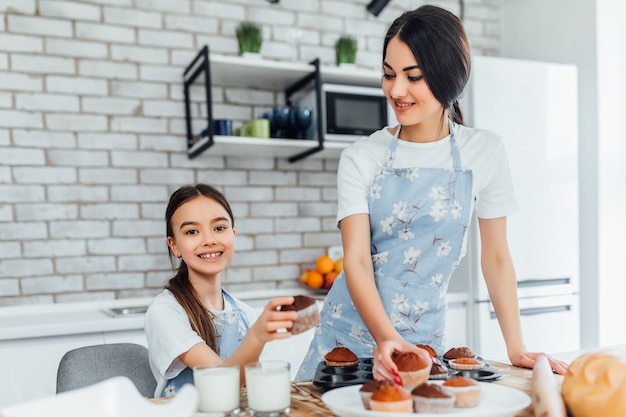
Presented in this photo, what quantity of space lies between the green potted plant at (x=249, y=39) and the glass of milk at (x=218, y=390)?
2067 mm

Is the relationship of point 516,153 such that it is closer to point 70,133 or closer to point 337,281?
point 337,281

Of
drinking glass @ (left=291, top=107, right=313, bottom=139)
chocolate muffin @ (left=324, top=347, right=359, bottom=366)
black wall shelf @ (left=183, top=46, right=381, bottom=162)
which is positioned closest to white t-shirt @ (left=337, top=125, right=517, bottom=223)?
chocolate muffin @ (left=324, top=347, right=359, bottom=366)

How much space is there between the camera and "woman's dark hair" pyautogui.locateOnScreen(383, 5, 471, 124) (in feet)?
4.27

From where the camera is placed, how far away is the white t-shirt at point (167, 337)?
1313 mm

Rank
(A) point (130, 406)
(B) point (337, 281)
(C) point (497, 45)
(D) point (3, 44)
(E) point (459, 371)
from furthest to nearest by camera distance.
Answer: (C) point (497, 45) < (D) point (3, 44) < (B) point (337, 281) < (E) point (459, 371) < (A) point (130, 406)

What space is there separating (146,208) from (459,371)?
200 cm

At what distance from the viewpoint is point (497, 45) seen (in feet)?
12.0

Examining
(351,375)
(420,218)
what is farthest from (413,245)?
(351,375)

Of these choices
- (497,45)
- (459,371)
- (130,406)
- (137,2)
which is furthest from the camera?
(497,45)

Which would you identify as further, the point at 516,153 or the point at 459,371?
the point at 516,153

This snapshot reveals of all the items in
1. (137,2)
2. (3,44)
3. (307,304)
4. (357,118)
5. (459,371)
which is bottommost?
(459,371)

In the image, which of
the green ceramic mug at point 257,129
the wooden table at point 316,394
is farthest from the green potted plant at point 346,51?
the wooden table at point 316,394

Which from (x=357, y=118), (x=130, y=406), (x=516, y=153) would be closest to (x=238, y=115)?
(x=357, y=118)

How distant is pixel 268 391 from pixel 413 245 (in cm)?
64
